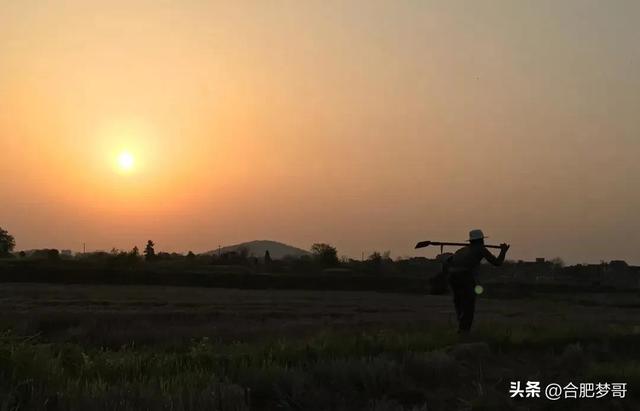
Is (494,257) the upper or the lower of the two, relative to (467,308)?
upper

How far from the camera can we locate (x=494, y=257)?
40.5 ft

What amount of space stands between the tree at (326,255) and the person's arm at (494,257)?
110 metres

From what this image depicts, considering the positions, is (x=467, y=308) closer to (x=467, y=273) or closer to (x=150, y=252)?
(x=467, y=273)

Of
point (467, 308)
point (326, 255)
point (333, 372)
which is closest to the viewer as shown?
point (333, 372)

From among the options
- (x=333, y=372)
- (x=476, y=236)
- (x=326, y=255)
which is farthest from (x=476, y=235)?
(x=326, y=255)

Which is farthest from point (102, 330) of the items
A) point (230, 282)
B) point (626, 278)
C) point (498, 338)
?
point (626, 278)

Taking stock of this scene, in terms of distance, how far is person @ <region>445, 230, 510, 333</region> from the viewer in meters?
12.3

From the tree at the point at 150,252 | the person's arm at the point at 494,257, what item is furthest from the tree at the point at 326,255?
the person's arm at the point at 494,257

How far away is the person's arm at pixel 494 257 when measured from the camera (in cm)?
1227

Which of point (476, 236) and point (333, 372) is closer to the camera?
point (333, 372)

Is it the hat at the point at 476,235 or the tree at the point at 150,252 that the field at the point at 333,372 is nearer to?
the hat at the point at 476,235

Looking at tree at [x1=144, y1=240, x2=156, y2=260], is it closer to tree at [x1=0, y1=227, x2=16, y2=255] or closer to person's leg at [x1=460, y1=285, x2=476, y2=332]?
tree at [x1=0, y1=227, x2=16, y2=255]

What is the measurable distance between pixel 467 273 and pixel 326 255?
115 m

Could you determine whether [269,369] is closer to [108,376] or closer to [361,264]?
[108,376]
